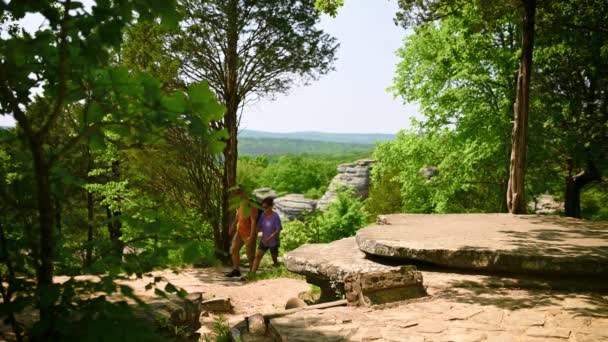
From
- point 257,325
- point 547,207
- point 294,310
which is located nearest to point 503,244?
point 294,310

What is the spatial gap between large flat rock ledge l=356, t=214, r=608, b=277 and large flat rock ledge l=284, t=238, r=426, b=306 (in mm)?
438

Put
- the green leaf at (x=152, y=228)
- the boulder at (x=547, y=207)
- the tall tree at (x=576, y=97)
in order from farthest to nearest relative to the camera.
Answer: the boulder at (x=547, y=207), the tall tree at (x=576, y=97), the green leaf at (x=152, y=228)

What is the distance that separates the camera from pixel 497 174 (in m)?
20.6

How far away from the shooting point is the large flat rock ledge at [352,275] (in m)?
5.04

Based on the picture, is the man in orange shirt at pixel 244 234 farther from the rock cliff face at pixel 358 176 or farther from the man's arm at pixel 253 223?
the rock cliff face at pixel 358 176

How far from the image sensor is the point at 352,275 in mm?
5191

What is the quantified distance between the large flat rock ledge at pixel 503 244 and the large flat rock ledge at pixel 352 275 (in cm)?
44

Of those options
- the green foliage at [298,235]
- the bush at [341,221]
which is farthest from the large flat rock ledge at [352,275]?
the green foliage at [298,235]

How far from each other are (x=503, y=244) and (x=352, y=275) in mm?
2412

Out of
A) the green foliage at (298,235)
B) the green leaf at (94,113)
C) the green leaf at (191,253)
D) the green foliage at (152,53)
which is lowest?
the green foliage at (298,235)

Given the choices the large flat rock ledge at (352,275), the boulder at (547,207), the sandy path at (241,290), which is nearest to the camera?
the large flat rock ledge at (352,275)

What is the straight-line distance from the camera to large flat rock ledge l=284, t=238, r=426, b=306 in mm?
5035

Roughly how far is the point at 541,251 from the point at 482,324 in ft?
6.91

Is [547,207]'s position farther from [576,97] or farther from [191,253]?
[191,253]
